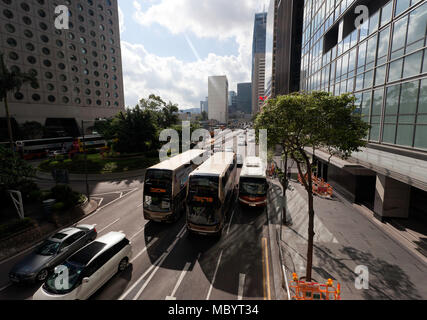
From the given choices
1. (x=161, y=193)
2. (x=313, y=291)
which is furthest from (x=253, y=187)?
(x=313, y=291)

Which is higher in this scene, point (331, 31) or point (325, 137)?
point (331, 31)

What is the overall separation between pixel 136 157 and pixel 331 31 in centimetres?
3501

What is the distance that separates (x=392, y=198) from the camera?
14742 millimetres

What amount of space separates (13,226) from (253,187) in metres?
17.6

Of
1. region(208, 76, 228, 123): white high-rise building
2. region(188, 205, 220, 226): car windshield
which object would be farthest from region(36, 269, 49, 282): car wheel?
region(208, 76, 228, 123): white high-rise building

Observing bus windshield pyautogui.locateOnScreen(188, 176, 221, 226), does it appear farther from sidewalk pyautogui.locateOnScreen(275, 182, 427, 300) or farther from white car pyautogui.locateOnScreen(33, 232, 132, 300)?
sidewalk pyautogui.locateOnScreen(275, 182, 427, 300)

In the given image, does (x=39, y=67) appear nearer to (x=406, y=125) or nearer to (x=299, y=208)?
(x=299, y=208)

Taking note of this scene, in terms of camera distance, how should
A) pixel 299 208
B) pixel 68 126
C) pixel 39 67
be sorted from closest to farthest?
pixel 299 208, pixel 39 67, pixel 68 126

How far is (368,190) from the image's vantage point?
1895cm

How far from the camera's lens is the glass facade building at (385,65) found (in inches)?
531

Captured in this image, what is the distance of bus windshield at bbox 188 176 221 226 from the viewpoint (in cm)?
1252

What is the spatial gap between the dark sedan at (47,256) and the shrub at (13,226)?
3963mm

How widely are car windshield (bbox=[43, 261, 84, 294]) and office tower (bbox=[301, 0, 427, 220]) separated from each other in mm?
17291
